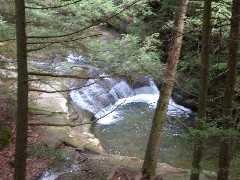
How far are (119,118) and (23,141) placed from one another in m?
10.7

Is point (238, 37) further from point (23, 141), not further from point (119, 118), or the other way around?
point (119, 118)

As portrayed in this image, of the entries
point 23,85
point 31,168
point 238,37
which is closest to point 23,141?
point 23,85

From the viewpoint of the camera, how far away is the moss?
1022 centimetres

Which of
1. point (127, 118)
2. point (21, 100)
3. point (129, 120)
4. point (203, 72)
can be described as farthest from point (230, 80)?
point (127, 118)

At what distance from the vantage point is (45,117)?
1246 centimetres

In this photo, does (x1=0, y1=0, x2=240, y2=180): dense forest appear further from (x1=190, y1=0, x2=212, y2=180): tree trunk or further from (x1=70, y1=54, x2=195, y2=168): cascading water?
(x1=70, y1=54, x2=195, y2=168): cascading water

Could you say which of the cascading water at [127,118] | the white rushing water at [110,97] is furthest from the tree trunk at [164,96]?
the white rushing water at [110,97]

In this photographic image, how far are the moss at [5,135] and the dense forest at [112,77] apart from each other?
0.03 metres

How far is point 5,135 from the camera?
34.3 feet

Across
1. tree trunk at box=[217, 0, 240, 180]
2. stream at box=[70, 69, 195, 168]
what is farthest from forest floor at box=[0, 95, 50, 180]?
tree trunk at box=[217, 0, 240, 180]

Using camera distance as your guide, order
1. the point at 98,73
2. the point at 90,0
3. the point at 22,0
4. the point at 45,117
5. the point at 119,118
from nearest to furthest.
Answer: the point at 22,0 → the point at 90,0 → the point at 45,117 → the point at 119,118 → the point at 98,73

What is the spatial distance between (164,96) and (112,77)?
1.46 meters

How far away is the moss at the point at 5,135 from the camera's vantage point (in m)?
10.2

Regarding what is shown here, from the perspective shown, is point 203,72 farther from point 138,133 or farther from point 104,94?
point 104,94
